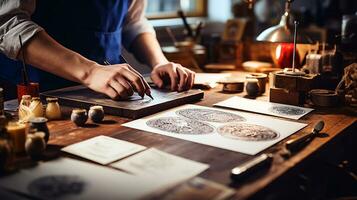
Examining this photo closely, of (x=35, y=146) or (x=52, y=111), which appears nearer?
(x=35, y=146)

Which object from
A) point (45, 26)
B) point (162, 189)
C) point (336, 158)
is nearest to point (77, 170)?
point (162, 189)

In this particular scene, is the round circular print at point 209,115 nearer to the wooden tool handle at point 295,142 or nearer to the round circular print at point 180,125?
the round circular print at point 180,125

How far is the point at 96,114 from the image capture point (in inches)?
63.1

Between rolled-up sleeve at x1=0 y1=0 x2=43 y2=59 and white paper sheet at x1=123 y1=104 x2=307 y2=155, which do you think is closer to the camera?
white paper sheet at x1=123 y1=104 x2=307 y2=155

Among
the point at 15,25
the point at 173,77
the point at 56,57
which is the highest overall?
the point at 15,25

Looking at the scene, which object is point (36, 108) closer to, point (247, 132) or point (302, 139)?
point (247, 132)

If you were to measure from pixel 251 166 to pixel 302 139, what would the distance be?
0.31 metres

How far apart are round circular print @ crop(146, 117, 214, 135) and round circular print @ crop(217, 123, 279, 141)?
2.0 inches

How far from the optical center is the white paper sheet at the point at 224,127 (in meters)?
1.42

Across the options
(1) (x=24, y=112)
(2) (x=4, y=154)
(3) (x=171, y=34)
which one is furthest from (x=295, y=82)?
(3) (x=171, y=34)

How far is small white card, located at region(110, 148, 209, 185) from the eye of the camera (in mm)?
1147

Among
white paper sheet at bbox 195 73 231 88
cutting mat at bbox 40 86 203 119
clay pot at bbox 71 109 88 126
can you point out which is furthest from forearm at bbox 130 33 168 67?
clay pot at bbox 71 109 88 126

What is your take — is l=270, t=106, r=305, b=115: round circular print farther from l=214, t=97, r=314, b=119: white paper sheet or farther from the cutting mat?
the cutting mat

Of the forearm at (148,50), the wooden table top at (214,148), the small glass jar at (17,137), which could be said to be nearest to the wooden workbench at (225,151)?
the wooden table top at (214,148)
